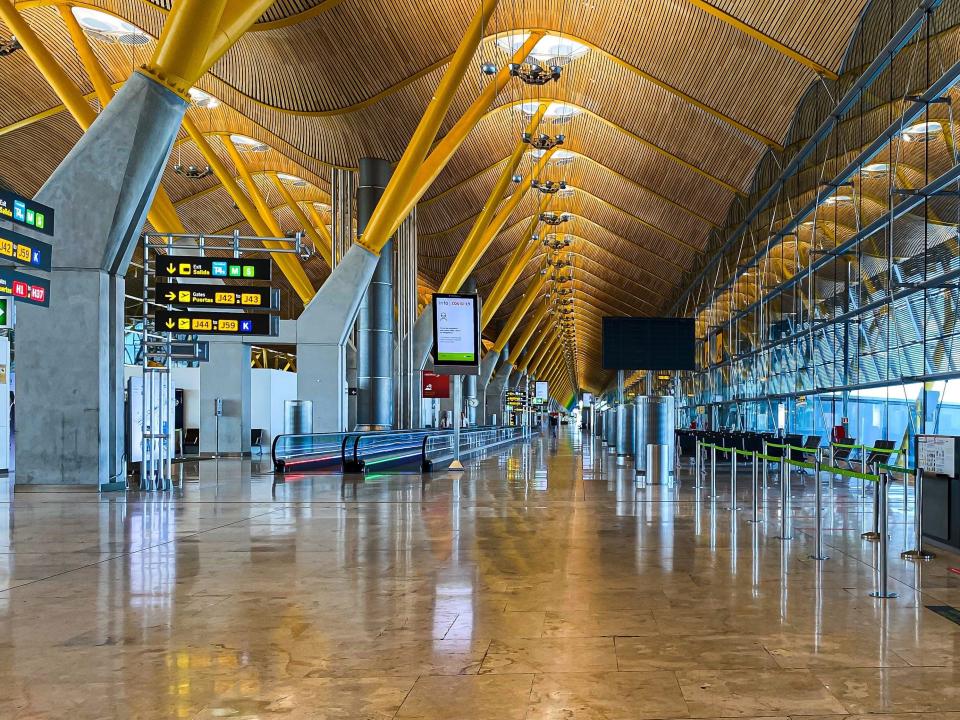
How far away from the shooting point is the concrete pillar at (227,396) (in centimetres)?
3000

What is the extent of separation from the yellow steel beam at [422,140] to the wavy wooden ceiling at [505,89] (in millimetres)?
2010

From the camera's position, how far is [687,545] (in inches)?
359

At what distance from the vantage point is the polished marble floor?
420cm

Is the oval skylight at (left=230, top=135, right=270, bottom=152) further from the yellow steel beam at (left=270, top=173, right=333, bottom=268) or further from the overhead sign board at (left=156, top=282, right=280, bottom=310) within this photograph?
the overhead sign board at (left=156, top=282, right=280, bottom=310)

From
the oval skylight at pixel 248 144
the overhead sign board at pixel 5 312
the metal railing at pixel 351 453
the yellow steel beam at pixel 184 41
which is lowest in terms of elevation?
the metal railing at pixel 351 453

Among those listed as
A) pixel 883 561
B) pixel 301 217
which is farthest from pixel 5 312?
pixel 301 217

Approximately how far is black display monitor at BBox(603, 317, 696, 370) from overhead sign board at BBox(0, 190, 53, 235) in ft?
77.3

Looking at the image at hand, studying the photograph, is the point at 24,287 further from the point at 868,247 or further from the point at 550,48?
the point at 550,48

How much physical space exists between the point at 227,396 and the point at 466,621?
2571 cm

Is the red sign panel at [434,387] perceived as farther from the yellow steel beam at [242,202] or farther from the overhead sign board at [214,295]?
the overhead sign board at [214,295]

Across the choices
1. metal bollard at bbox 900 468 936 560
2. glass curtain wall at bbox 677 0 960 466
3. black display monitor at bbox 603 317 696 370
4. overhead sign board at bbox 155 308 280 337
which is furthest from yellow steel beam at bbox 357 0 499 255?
metal bollard at bbox 900 468 936 560

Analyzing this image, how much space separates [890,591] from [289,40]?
950 inches

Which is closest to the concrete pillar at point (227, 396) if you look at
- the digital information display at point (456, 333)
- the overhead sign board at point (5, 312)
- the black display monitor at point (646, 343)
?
the digital information display at point (456, 333)

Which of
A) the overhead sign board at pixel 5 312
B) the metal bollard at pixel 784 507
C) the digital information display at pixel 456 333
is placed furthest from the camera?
the digital information display at pixel 456 333
